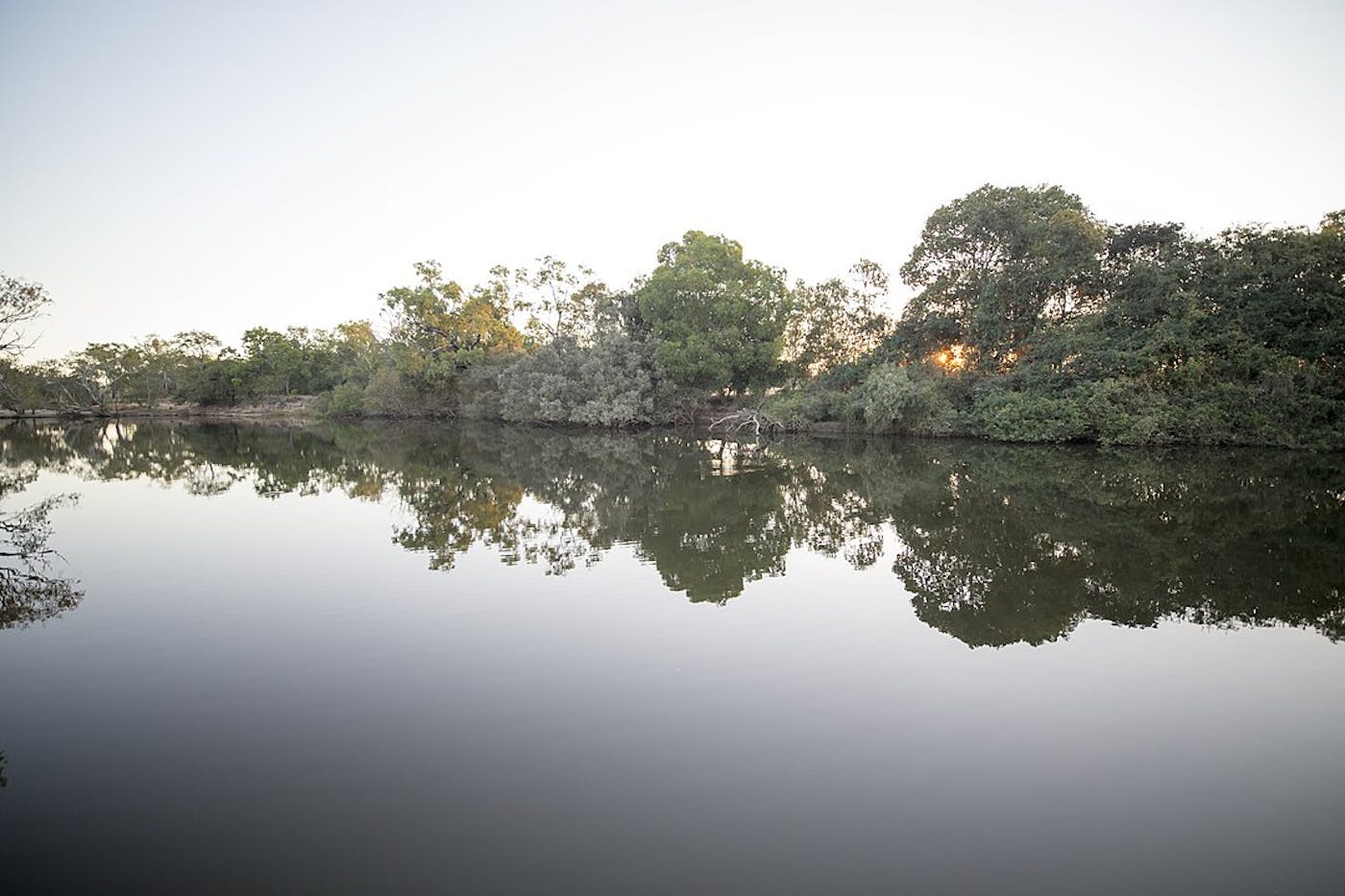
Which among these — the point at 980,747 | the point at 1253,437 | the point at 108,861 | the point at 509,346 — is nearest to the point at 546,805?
the point at 108,861

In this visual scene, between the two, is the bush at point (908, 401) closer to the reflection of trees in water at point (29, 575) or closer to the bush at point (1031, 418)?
the bush at point (1031, 418)

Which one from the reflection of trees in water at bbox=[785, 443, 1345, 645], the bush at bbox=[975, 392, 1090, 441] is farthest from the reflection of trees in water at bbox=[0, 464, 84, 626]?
the bush at bbox=[975, 392, 1090, 441]

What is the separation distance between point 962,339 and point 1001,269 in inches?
145

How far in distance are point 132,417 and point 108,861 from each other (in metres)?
74.5

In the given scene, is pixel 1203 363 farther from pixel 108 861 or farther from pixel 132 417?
pixel 132 417

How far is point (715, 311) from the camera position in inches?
1494

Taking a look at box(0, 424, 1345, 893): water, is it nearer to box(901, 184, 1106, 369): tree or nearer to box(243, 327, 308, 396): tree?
box(901, 184, 1106, 369): tree

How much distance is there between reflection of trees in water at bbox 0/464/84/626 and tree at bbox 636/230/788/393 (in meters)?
28.5

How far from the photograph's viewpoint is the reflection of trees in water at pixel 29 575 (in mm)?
7828

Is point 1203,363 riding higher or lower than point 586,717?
higher

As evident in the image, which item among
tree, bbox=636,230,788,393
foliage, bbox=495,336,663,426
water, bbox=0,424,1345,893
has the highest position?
tree, bbox=636,230,788,393

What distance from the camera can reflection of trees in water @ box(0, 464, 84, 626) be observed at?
25.7ft

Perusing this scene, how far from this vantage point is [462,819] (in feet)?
13.0

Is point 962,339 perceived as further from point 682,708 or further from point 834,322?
point 682,708
